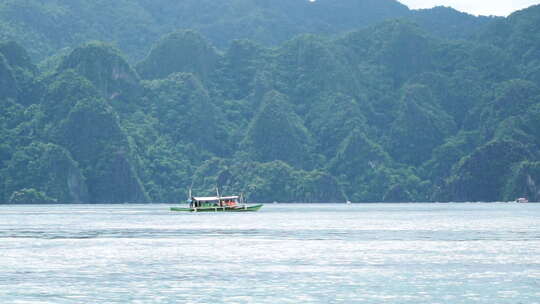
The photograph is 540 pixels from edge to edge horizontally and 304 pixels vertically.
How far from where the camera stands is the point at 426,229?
134 metres

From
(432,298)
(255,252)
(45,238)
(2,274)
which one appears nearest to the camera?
(432,298)

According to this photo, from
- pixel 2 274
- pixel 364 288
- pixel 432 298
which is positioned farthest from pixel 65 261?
pixel 432 298

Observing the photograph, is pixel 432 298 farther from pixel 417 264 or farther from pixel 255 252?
pixel 255 252

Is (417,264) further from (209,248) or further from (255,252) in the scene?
(209,248)

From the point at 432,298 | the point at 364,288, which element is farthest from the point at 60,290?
the point at 432,298

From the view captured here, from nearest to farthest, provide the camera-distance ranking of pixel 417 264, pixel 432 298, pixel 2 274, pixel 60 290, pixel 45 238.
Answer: pixel 432 298, pixel 60 290, pixel 2 274, pixel 417 264, pixel 45 238

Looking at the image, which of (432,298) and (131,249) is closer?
(432,298)

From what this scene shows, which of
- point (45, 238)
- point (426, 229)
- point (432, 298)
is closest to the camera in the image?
point (432, 298)

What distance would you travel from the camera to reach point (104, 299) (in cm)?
5688

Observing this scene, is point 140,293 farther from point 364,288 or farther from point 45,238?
point 45,238

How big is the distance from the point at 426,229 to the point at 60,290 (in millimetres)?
81461

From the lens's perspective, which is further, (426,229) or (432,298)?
(426,229)

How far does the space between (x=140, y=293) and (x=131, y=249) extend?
1402 inches

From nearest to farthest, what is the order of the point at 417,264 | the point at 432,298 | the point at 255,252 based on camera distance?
the point at 432,298 → the point at 417,264 → the point at 255,252
